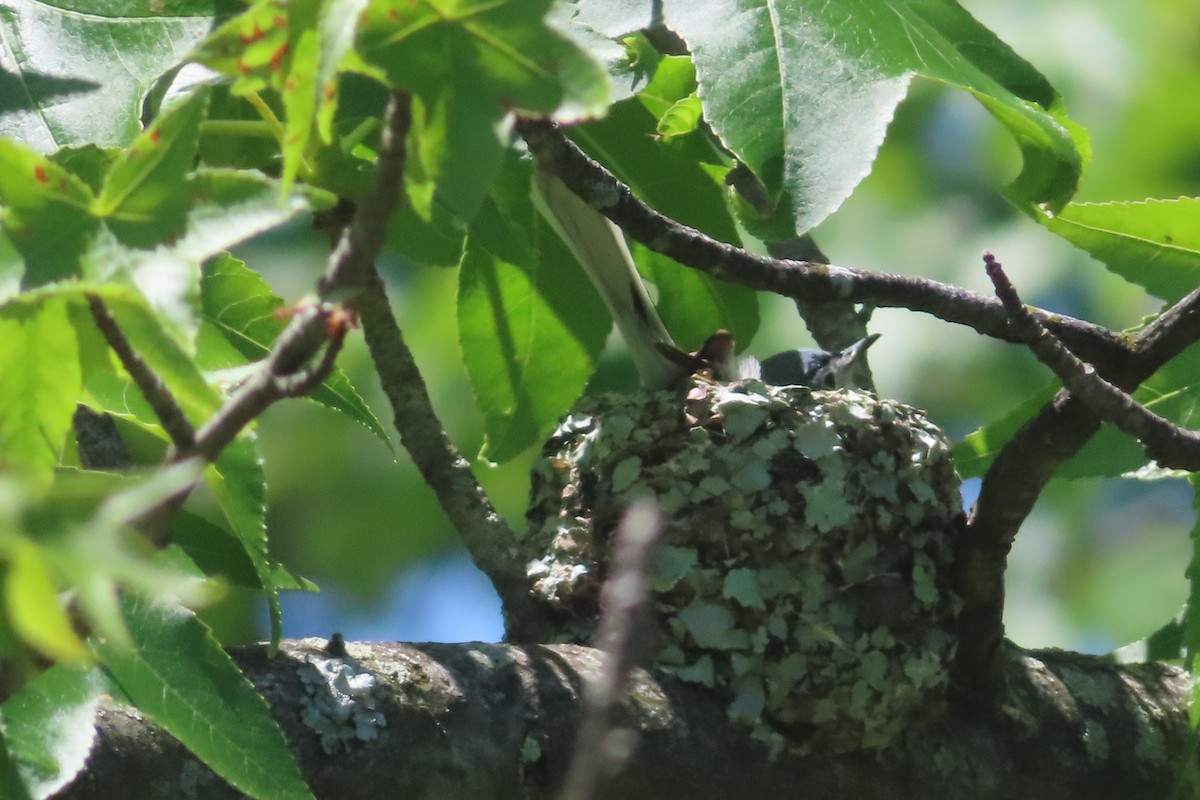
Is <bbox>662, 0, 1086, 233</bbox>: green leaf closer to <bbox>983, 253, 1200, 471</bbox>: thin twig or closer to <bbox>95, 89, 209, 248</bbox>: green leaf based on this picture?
<bbox>983, 253, 1200, 471</bbox>: thin twig

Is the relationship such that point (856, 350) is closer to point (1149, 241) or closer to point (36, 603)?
point (1149, 241)

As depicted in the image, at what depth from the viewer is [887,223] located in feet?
21.4

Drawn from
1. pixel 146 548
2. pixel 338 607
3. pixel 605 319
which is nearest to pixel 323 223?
pixel 605 319

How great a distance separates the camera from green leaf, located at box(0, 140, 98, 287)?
3.15 feet

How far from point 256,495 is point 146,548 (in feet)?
2.46

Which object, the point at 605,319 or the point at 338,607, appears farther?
the point at 338,607

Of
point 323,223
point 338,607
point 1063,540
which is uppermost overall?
point 1063,540

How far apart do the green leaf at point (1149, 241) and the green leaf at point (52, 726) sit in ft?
4.99

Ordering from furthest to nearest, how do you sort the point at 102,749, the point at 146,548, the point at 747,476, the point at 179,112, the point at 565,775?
the point at 747,476
the point at 565,775
the point at 102,749
the point at 179,112
the point at 146,548

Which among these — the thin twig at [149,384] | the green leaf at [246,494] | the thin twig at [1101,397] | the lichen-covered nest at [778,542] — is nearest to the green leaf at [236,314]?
the green leaf at [246,494]

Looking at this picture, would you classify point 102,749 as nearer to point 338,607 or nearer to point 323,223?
point 323,223

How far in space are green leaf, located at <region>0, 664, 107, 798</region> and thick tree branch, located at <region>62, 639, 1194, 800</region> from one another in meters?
0.13

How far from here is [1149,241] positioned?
2.04 metres

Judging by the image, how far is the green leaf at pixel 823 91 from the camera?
4.99ft
